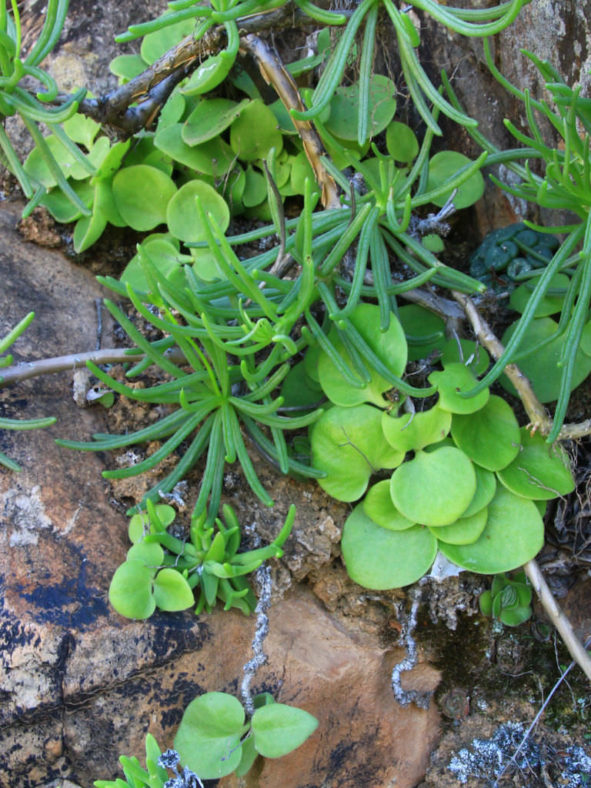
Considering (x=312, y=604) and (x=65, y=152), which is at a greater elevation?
(x=65, y=152)

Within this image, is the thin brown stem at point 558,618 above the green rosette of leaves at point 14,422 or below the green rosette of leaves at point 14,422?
below

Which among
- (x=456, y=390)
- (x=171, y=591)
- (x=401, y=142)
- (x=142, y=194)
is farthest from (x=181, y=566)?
(x=401, y=142)

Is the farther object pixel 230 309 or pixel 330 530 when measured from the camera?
pixel 330 530

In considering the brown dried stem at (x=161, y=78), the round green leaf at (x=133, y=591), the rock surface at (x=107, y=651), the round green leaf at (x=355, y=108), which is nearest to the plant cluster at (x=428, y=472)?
the rock surface at (x=107, y=651)

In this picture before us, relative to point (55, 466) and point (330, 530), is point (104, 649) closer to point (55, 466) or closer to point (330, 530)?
point (55, 466)

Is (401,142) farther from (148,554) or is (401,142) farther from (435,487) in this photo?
(148,554)

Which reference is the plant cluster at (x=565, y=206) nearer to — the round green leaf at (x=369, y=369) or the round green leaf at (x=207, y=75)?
the round green leaf at (x=369, y=369)

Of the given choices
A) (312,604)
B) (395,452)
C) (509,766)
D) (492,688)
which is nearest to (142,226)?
(395,452)
